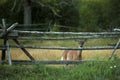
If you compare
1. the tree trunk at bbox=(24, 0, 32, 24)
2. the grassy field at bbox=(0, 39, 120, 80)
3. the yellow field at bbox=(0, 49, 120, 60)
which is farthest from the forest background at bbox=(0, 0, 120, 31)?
the grassy field at bbox=(0, 39, 120, 80)

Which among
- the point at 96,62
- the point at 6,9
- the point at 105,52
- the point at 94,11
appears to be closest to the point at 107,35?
the point at 96,62

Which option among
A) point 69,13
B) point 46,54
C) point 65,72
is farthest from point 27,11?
point 65,72

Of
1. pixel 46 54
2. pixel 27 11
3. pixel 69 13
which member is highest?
pixel 27 11

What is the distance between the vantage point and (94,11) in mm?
27859

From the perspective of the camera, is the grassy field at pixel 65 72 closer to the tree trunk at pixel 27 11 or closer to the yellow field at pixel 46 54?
the yellow field at pixel 46 54

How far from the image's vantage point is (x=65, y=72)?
9.73m

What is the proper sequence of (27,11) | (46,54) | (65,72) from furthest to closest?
1. (27,11)
2. (46,54)
3. (65,72)

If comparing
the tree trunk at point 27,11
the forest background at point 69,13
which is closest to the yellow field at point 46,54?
the forest background at point 69,13

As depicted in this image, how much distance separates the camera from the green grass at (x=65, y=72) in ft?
30.2

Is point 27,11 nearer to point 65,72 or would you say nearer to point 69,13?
point 69,13

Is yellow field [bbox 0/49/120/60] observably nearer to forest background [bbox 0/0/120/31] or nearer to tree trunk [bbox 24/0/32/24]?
forest background [bbox 0/0/120/31]

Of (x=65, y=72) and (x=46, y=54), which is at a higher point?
(x=65, y=72)

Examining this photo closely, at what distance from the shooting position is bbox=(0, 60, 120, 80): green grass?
922cm

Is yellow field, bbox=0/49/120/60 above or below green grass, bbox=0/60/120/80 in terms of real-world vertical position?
below
